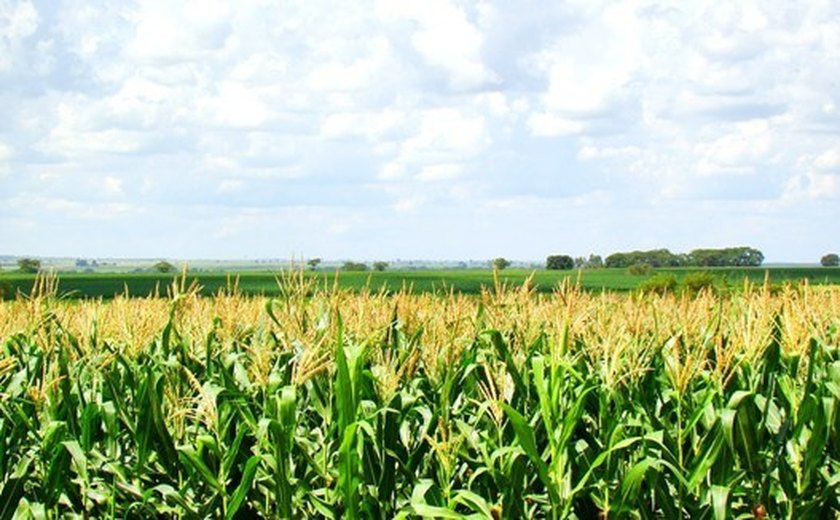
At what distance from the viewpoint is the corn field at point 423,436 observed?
182 inches

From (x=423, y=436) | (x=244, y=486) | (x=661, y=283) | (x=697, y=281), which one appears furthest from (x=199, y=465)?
(x=661, y=283)

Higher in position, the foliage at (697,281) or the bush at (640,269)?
the bush at (640,269)

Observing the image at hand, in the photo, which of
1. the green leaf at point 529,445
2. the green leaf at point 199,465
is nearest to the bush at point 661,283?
the green leaf at point 529,445

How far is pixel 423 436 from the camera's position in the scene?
15.9ft

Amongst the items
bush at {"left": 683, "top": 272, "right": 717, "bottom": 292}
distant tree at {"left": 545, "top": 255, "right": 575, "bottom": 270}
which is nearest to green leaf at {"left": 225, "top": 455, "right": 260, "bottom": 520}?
bush at {"left": 683, "top": 272, "right": 717, "bottom": 292}

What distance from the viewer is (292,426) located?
15.0ft

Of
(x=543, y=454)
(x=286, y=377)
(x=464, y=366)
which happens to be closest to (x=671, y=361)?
(x=543, y=454)

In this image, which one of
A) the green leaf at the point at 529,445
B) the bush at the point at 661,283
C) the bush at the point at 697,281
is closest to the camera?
the green leaf at the point at 529,445

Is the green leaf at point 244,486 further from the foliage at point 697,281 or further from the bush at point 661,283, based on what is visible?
the bush at point 661,283

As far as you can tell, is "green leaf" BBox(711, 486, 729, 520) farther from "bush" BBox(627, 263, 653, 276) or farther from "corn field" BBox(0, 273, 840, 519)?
"bush" BBox(627, 263, 653, 276)

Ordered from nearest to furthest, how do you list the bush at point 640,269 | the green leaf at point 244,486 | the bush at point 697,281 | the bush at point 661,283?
the green leaf at point 244,486, the bush at point 697,281, the bush at point 661,283, the bush at point 640,269

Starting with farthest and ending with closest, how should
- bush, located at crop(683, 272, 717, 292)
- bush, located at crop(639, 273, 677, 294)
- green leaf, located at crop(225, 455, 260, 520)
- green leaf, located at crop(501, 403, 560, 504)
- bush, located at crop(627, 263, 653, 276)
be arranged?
bush, located at crop(627, 263, 653, 276)
bush, located at crop(639, 273, 677, 294)
bush, located at crop(683, 272, 717, 292)
green leaf, located at crop(225, 455, 260, 520)
green leaf, located at crop(501, 403, 560, 504)

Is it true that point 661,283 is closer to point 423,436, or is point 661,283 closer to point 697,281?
point 697,281

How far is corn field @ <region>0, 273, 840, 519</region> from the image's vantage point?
4633mm
